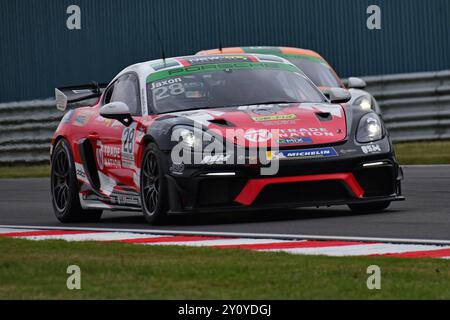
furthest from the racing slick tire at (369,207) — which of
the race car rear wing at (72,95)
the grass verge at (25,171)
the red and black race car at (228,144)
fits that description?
the grass verge at (25,171)

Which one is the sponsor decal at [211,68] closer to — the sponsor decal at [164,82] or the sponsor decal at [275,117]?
the sponsor decal at [164,82]

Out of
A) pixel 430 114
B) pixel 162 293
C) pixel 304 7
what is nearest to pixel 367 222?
pixel 162 293

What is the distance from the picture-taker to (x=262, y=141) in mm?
11195

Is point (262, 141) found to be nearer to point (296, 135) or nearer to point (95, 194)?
point (296, 135)

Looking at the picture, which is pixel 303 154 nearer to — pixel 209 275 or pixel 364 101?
pixel 209 275

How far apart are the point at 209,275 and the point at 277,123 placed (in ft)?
12.6

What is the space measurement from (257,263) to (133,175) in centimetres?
387

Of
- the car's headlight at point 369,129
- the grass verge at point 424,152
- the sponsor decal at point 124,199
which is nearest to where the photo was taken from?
the car's headlight at point 369,129

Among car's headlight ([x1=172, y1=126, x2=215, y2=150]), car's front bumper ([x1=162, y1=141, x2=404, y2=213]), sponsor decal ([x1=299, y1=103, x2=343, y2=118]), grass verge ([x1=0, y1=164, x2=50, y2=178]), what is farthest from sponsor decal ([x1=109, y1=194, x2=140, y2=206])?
grass verge ([x1=0, y1=164, x2=50, y2=178])

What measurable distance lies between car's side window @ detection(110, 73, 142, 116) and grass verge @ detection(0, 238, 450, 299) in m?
3.16

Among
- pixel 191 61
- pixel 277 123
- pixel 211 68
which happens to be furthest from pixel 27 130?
pixel 277 123

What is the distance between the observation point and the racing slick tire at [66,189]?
13.1 m

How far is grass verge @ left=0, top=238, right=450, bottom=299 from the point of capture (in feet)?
22.8

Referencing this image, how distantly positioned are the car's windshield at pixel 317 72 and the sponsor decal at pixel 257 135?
19.8 feet
